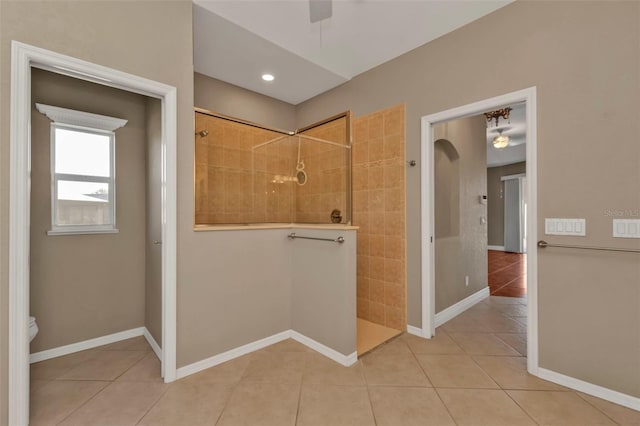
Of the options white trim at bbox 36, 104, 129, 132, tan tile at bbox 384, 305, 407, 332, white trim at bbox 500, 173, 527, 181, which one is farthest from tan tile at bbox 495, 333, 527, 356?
white trim at bbox 500, 173, 527, 181

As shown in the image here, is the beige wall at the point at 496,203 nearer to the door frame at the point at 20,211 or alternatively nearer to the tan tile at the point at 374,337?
the tan tile at the point at 374,337

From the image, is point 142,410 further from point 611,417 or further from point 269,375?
point 611,417

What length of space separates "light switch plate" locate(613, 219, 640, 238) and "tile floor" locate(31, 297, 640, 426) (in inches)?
41.2

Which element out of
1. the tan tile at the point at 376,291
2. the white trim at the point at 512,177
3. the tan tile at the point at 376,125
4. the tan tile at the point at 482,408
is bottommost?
the tan tile at the point at 482,408

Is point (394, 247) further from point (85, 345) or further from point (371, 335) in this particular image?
point (85, 345)

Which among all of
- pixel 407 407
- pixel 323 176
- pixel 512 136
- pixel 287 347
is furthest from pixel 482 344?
pixel 512 136

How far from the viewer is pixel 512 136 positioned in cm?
595

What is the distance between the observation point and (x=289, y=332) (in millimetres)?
2742

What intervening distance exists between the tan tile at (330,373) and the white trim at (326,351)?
0.03 m

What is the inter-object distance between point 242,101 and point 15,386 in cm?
321

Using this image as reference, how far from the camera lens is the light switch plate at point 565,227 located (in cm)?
191

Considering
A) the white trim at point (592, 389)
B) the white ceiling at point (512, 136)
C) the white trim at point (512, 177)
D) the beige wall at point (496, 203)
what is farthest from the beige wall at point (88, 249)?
the beige wall at point (496, 203)

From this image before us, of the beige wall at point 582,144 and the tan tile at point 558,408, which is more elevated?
the beige wall at point 582,144

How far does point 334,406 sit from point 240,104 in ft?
11.0
